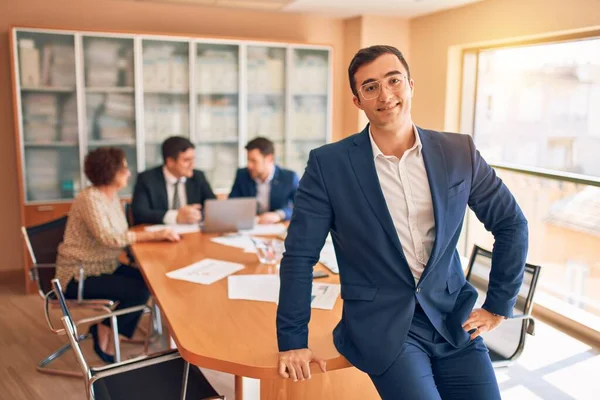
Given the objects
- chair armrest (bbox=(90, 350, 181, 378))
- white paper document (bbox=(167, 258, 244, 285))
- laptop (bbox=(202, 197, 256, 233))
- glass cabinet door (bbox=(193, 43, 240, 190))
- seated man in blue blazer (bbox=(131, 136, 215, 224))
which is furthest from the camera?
glass cabinet door (bbox=(193, 43, 240, 190))

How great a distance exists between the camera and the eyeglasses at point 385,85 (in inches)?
66.0

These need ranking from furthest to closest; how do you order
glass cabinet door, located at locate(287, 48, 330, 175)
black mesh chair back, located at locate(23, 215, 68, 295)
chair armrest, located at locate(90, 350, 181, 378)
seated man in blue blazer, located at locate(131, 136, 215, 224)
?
glass cabinet door, located at locate(287, 48, 330, 175) < seated man in blue blazer, located at locate(131, 136, 215, 224) < black mesh chair back, located at locate(23, 215, 68, 295) < chair armrest, located at locate(90, 350, 181, 378)

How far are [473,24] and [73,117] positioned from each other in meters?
3.32

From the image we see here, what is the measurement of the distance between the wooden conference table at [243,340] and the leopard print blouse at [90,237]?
0.69 meters

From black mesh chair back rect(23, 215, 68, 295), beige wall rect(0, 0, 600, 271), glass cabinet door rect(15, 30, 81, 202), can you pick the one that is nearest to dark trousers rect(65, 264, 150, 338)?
black mesh chair back rect(23, 215, 68, 295)

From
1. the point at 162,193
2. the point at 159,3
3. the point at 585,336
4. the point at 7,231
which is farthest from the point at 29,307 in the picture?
the point at 585,336

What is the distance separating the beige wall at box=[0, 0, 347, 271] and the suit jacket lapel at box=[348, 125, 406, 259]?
3781 mm

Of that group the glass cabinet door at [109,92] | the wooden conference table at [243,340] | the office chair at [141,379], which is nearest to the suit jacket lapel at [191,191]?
the glass cabinet door at [109,92]

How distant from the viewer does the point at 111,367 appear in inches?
77.7

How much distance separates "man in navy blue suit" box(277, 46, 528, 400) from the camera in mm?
1662

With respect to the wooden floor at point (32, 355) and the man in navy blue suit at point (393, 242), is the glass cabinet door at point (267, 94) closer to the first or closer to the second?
the wooden floor at point (32, 355)

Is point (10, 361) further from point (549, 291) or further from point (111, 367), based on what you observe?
point (549, 291)

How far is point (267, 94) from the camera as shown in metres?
5.38

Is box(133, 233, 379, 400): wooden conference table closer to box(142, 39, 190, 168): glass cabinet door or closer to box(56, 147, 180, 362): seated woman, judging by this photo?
box(56, 147, 180, 362): seated woman
